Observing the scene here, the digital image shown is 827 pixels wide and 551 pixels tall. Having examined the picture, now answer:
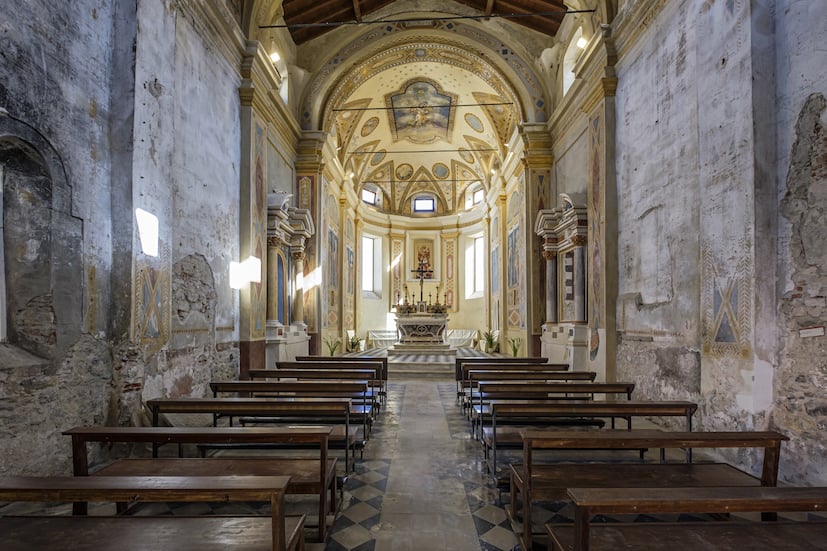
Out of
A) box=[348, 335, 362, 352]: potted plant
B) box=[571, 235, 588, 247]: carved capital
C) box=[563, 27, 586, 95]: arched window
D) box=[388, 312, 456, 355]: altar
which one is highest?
box=[563, 27, 586, 95]: arched window

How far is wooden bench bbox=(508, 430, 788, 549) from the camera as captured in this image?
342cm

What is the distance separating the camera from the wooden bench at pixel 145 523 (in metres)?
2.39

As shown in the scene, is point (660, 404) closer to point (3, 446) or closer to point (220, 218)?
point (3, 446)

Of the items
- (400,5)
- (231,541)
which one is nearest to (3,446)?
(231,541)

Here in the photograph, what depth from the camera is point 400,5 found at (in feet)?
46.0

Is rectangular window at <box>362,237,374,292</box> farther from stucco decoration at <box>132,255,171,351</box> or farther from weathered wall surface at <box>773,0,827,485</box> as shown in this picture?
weathered wall surface at <box>773,0,827,485</box>

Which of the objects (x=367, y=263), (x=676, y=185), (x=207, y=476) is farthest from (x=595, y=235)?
(x=367, y=263)

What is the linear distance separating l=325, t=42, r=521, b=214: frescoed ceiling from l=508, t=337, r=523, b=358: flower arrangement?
635cm

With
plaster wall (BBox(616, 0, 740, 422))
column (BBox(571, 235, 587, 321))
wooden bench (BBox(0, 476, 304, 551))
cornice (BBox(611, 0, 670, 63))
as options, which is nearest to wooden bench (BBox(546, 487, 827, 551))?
wooden bench (BBox(0, 476, 304, 551))

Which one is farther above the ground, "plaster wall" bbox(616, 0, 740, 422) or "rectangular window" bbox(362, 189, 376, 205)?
"rectangular window" bbox(362, 189, 376, 205)

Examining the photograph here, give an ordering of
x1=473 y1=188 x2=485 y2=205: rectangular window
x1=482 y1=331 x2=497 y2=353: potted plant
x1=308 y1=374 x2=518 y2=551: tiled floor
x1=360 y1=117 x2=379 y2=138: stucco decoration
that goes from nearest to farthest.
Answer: x1=308 y1=374 x2=518 y2=551: tiled floor
x1=482 y1=331 x2=497 y2=353: potted plant
x1=360 y1=117 x2=379 y2=138: stucco decoration
x1=473 y1=188 x2=485 y2=205: rectangular window

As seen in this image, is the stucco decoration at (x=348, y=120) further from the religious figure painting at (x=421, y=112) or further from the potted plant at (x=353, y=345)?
the potted plant at (x=353, y=345)

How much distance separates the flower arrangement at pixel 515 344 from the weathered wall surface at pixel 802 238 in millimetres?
10076

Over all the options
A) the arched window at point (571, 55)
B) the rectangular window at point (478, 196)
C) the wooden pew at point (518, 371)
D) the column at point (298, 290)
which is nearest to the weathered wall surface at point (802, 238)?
the wooden pew at point (518, 371)
